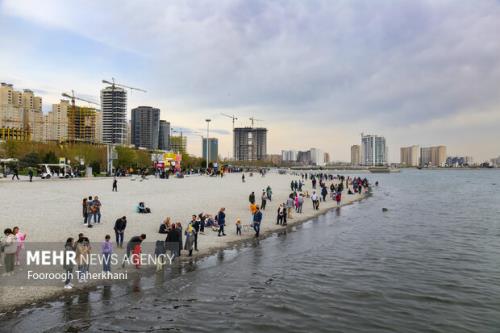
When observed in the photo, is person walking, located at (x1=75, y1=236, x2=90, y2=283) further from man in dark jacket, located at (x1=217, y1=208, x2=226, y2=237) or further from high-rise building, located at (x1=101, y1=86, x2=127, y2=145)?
high-rise building, located at (x1=101, y1=86, x2=127, y2=145)

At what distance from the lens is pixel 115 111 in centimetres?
18012

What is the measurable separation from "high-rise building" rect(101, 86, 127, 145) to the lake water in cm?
16729

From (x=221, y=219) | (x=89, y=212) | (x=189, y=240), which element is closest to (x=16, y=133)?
(x=89, y=212)

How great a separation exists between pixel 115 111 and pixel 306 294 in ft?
584

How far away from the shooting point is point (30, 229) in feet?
70.8

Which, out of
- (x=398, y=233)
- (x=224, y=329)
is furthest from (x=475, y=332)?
(x=398, y=233)

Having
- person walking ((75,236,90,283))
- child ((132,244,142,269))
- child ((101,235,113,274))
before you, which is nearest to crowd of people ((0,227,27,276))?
person walking ((75,236,90,283))

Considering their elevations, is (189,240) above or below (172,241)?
below

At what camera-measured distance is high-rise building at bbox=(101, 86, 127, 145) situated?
591 ft

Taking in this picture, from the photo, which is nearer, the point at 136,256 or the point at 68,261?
Answer: the point at 68,261

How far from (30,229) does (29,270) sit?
24.5 ft

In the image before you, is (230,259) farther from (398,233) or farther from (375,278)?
(398,233)

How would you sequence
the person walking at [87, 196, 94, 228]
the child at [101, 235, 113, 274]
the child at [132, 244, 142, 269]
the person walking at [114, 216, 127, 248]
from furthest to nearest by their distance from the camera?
the person walking at [87, 196, 94, 228] → the person walking at [114, 216, 127, 248] → the child at [132, 244, 142, 269] → the child at [101, 235, 113, 274]

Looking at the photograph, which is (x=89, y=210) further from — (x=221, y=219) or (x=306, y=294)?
(x=306, y=294)
